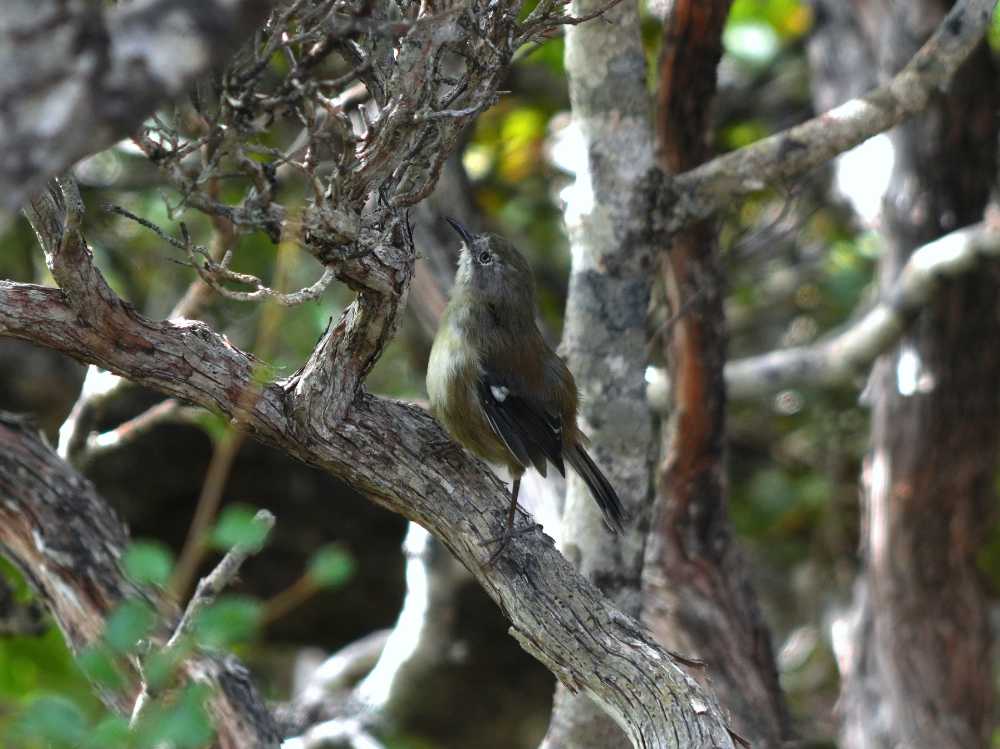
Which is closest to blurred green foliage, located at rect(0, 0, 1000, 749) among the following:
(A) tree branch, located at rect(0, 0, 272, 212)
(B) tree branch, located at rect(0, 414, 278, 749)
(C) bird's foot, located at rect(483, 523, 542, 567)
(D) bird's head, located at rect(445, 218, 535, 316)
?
(D) bird's head, located at rect(445, 218, 535, 316)

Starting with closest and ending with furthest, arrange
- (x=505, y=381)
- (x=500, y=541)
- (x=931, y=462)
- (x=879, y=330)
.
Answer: (x=500, y=541)
(x=505, y=381)
(x=879, y=330)
(x=931, y=462)

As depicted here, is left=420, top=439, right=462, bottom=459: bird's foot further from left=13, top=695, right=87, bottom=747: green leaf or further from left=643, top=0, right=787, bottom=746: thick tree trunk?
left=643, top=0, right=787, bottom=746: thick tree trunk

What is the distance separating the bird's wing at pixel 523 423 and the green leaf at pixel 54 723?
227 cm

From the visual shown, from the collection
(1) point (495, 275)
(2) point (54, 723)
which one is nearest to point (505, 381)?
(1) point (495, 275)

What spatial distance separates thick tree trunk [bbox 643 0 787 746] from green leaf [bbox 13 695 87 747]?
330cm

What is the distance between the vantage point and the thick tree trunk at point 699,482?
15.5ft

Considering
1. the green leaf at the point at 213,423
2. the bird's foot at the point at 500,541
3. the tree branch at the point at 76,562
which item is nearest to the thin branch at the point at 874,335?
the green leaf at the point at 213,423

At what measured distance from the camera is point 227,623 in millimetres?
1649

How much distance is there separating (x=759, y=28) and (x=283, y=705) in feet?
14.0

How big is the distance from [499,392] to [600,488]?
49cm

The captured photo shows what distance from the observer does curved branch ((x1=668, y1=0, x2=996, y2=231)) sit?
3715mm

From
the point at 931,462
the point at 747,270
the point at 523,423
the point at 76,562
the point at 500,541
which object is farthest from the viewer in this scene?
the point at 747,270

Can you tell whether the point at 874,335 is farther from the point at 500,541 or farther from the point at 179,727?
the point at 179,727

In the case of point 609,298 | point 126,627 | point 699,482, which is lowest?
point 126,627
